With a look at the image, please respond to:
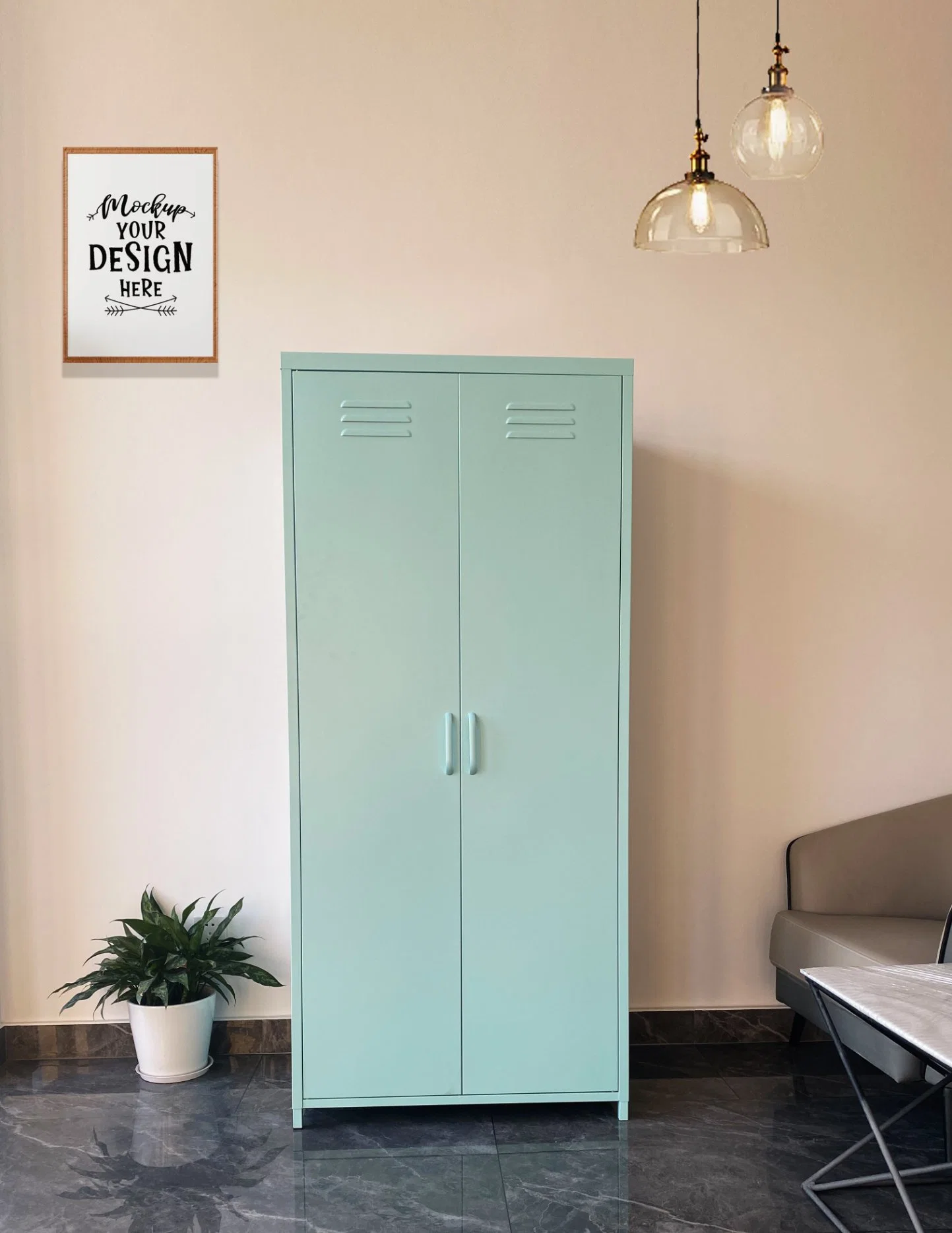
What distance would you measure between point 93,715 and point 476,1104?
5.86 feet

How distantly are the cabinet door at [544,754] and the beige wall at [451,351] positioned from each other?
24.8 inches

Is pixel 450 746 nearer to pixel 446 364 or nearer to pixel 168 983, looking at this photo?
pixel 446 364

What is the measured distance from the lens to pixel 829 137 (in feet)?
12.5

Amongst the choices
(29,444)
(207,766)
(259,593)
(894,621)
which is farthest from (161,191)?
(894,621)

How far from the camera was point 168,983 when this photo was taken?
3.47 meters

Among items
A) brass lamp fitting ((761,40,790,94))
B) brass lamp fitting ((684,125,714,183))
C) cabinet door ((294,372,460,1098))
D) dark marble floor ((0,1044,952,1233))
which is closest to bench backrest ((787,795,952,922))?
dark marble floor ((0,1044,952,1233))

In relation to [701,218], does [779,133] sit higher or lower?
higher

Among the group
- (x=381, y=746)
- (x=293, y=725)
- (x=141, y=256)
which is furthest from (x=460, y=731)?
(x=141, y=256)

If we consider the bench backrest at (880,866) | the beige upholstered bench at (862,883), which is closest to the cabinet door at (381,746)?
the beige upholstered bench at (862,883)

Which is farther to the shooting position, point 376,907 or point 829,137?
point 829,137

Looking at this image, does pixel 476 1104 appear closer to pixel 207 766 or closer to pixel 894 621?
pixel 207 766

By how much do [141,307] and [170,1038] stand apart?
7.88ft

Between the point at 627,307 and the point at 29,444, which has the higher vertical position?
the point at 627,307

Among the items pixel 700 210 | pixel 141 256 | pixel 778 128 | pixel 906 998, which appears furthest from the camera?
pixel 141 256
